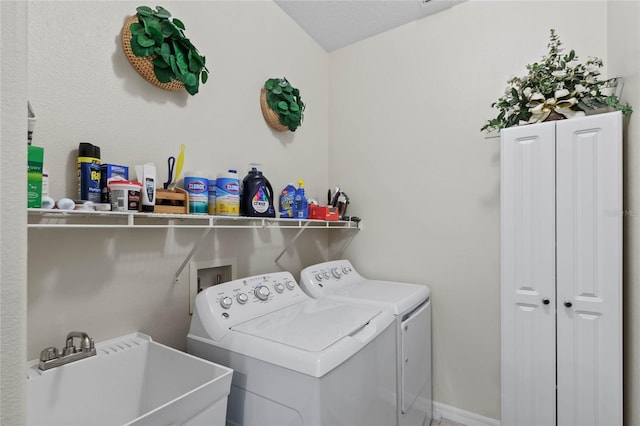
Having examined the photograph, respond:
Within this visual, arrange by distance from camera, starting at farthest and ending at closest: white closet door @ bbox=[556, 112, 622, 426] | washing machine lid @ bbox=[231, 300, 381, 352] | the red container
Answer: the red container
white closet door @ bbox=[556, 112, 622, 426]
washing machine lid @ bbox=[231, 300, 381, 352]

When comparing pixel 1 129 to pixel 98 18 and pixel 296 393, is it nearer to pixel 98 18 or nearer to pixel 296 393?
pixel 296 393

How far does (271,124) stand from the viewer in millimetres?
2102

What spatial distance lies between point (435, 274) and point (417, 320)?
46 cm

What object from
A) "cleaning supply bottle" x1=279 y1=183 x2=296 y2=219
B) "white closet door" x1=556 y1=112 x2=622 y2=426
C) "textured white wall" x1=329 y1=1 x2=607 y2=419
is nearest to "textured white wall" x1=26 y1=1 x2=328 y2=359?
"cleaning supply bottle" x1=279 y1=183 x2=296 y2=219

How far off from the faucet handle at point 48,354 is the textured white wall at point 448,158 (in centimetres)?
192

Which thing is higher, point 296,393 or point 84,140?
point 84,140

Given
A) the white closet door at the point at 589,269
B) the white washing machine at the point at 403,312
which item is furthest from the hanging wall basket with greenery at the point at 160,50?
the white closet door at the point at 589,269

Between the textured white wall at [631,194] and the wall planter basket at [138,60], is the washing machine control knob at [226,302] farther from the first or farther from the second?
the textured white wall at [631,194]

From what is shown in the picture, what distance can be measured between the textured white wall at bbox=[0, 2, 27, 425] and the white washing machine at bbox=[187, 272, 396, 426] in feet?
2.73

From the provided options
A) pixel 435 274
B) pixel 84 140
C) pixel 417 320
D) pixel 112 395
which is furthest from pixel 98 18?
pixel 435 274

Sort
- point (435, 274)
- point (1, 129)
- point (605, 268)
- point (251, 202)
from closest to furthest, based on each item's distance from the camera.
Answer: point (1, 129) < point (605, 268) < point (251, 202) < point (435, 274)

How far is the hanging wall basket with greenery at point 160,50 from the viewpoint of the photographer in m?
1.31

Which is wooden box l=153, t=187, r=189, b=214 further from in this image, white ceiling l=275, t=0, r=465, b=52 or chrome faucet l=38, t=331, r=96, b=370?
white ceiling l=275, t=0, r=465, b=52

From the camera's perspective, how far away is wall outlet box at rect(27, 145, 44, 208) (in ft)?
2.92
